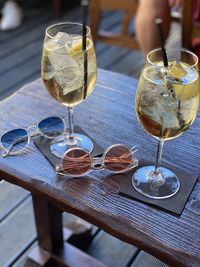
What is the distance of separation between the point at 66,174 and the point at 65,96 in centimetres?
16

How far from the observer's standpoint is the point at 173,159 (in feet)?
2.85

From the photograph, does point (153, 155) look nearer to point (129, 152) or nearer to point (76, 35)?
point (129, 152)

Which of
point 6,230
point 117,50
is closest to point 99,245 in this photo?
point 6,230

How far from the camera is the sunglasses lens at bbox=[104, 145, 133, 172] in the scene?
826 mm

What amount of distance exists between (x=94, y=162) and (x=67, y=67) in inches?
8.0

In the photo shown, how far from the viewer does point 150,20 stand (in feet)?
5.83

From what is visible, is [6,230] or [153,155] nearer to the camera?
[153,155]

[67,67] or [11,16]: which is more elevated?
[67,67]

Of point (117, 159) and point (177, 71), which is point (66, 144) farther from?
point (177, 71)

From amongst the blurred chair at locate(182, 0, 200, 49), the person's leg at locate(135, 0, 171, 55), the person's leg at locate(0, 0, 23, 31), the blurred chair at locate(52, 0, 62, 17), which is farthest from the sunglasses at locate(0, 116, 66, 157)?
the blurred chair at locate(52, 0, 62, 17)

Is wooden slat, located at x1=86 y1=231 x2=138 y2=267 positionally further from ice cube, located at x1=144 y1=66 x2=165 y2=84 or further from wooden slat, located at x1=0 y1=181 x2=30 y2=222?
ice cube, located at x1=144 y1=66 x2=165 y2=84

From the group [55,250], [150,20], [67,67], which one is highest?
[67,67]

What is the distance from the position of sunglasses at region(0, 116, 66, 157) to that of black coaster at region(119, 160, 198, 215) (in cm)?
22

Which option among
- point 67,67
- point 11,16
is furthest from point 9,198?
point 11,16
